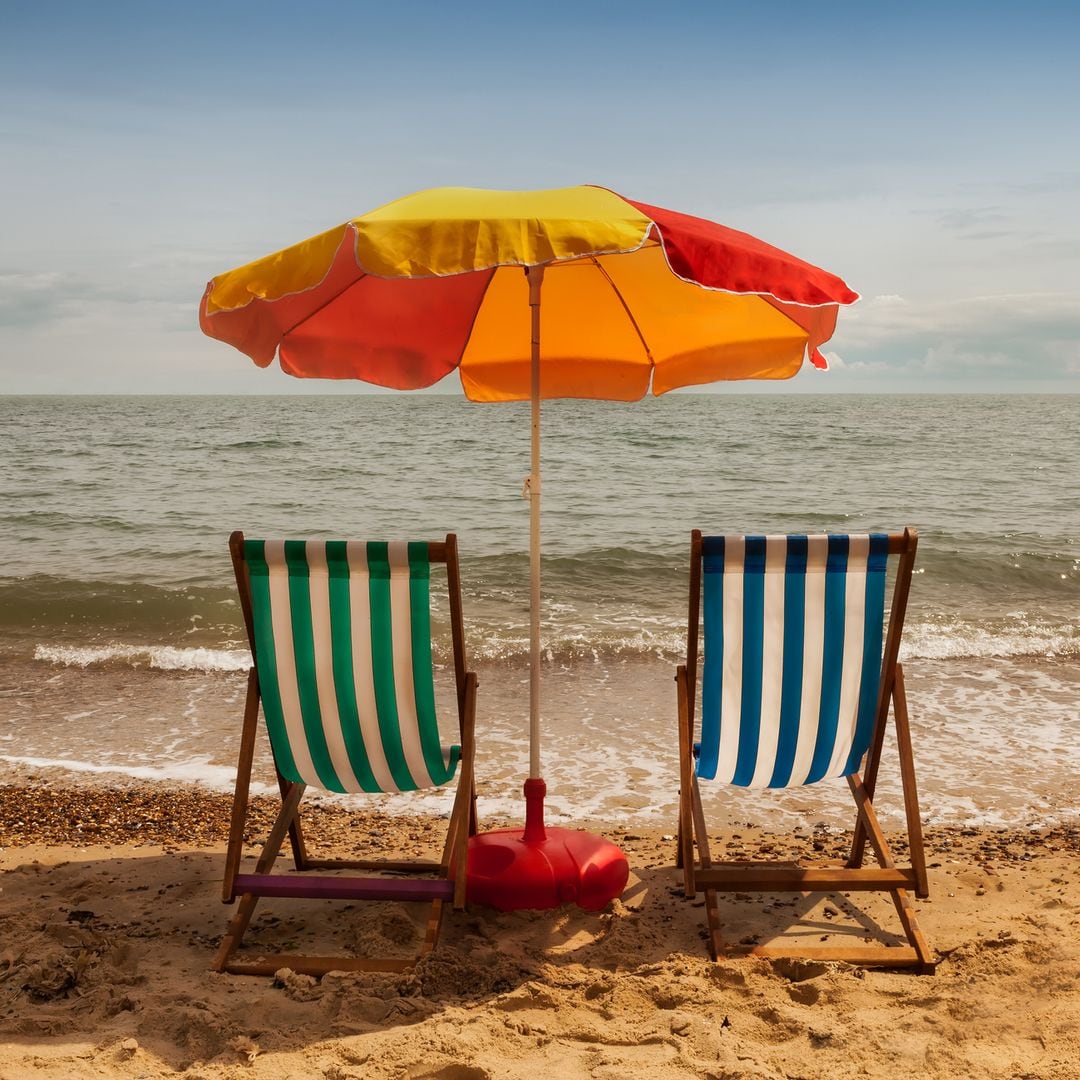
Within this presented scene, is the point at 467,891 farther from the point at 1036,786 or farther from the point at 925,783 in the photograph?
the point at 1036,786

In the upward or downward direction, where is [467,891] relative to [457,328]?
downward

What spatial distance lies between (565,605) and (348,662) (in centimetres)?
693

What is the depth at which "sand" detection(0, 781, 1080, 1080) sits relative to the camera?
248cm

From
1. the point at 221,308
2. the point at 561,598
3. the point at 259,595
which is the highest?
the point at 221,308

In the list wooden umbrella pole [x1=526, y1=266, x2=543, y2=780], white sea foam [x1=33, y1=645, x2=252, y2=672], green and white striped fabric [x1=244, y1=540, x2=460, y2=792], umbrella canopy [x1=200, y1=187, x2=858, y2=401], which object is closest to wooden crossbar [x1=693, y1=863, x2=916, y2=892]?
wooden umbrella pole [x1=526, y1=266, x2=543, y2=780]

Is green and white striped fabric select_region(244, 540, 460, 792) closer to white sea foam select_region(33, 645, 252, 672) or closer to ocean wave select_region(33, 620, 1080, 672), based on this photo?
ocean wave select_region(33, 620, 1080, 672)

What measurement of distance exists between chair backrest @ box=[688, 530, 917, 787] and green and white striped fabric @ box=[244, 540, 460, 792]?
86cm

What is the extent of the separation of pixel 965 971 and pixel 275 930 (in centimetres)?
210

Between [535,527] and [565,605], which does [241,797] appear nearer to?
[535,527]

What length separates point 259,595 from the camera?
3168 mm

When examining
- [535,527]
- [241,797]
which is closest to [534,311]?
[535,527]

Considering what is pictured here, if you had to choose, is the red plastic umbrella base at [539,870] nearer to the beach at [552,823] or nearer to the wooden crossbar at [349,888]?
the beach at [552,823]

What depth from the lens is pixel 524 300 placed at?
4266 millimetres

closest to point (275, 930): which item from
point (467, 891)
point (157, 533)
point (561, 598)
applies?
point (467, 891)
